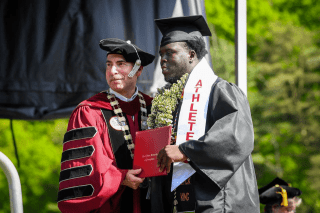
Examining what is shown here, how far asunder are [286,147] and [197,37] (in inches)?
510

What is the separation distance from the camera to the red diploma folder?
9.42ft

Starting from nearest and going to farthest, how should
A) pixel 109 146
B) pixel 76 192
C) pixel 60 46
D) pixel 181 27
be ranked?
pixel 76 192 → pixel 181 27 → pixel 109 146 → pixel 60 46

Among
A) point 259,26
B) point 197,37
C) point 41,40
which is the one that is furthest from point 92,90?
point 259,26

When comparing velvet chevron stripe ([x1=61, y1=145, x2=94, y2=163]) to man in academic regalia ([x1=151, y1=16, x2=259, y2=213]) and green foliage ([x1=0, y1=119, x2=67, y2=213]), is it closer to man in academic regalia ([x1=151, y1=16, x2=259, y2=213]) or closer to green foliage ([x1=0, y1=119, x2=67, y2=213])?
man in academic regalia ([x1=151, y1=16, x2=259, y2=213])

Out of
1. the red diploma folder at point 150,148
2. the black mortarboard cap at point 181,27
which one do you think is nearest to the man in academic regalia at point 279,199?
the red diploma folder at point 150,148

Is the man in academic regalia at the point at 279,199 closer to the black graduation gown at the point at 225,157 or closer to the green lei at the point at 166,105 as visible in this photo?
the black graduation gown at the point at 225,157

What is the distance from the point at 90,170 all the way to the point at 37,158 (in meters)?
11.4

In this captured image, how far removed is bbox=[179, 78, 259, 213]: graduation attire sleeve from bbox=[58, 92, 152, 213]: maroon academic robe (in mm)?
721

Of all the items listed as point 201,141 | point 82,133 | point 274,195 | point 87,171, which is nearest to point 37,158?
point 274,195

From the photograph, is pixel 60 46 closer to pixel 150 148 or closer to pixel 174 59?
pixel 174 59

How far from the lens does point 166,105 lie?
3.15 m

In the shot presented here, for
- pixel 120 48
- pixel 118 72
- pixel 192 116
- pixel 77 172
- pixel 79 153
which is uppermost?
pixel 120 48

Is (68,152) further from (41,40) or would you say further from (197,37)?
(41,40)

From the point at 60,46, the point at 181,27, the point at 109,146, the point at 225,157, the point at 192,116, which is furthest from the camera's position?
the point at 60,46
